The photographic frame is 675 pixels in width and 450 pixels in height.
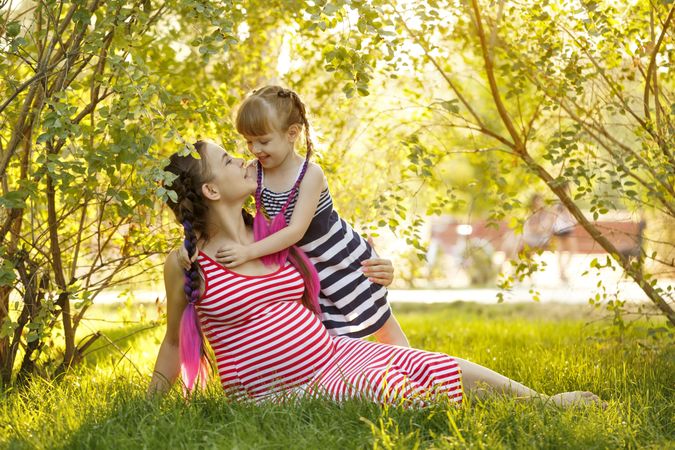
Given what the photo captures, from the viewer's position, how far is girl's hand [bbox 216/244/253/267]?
2.79 meters

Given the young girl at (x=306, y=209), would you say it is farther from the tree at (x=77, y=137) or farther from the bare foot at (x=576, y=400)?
the bare foot at (x=576, y=400)

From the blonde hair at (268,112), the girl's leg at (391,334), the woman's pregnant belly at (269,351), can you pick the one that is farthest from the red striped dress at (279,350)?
the blonde hair at (268,112)

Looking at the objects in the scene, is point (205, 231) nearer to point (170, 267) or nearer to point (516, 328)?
point (170, 267)

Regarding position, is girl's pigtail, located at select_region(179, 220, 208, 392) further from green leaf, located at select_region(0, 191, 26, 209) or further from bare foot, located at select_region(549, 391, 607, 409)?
bare foot, located at select_region(549, 391, 607, 409)

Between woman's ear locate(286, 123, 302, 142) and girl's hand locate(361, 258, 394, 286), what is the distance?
21.5 inches

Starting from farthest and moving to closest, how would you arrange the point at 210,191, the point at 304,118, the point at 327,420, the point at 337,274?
the point at 304,118 → the point at 337,274 → the point at 210,191 → the point at 327,420

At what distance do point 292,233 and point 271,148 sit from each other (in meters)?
0.36

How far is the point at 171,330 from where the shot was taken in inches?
114

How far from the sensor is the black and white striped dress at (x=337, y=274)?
308 cm

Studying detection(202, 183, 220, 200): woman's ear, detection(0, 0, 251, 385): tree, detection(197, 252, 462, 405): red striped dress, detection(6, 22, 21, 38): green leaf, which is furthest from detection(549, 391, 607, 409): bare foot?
detection(6, 22, 21, 38): green leaf

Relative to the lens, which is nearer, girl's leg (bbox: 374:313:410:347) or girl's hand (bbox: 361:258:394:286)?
girl's hand (bbox: 361:258:394:286)

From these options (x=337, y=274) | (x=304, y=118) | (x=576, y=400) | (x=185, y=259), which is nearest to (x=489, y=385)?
(x=576, y=400)

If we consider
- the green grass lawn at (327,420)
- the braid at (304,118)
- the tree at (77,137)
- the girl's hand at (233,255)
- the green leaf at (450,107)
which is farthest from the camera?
the green leaf at (450,107)

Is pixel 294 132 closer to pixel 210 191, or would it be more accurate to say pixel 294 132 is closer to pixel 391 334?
pixel 210 191
